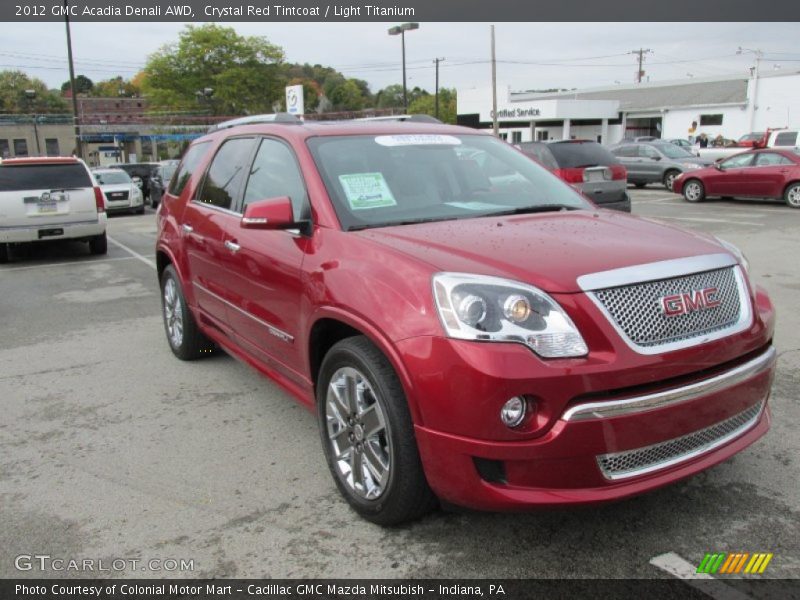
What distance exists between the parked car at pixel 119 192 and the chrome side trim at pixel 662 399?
779 inches

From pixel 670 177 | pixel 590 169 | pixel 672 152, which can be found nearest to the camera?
pixel 590 169

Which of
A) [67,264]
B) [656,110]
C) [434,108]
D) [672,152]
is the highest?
[434,108]

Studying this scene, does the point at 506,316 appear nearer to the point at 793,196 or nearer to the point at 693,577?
the point at 693,577

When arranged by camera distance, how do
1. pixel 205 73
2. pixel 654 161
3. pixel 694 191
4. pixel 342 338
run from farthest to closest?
pixel 205 73, pixel 654 161, pixel 694 191, pixel 342 338

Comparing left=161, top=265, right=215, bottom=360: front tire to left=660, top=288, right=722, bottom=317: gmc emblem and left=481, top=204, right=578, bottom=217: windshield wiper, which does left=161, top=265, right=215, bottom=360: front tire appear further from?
left=660, top=288, right=722, bottom=317: gmc emblem

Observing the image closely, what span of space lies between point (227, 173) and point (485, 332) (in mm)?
2804

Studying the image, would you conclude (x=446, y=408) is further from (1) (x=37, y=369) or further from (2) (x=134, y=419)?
(1) (x=37, y=369)

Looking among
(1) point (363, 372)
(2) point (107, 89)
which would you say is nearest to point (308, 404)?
(1) point (363, 372)

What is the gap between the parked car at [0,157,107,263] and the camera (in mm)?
11023

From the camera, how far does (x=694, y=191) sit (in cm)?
1836

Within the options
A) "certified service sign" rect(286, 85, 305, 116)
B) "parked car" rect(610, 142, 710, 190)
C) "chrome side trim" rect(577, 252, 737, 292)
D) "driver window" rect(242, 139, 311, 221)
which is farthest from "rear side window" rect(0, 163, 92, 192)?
"parked car" rect(610, 142, 710, 190)

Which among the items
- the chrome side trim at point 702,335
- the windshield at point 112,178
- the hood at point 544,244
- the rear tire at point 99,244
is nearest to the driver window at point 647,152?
the windshield at point 112,178

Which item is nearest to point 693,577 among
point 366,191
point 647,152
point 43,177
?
point 366,191

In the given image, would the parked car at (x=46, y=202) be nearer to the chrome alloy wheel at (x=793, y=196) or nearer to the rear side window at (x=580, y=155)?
the rear side window at (x=580, y=155)
